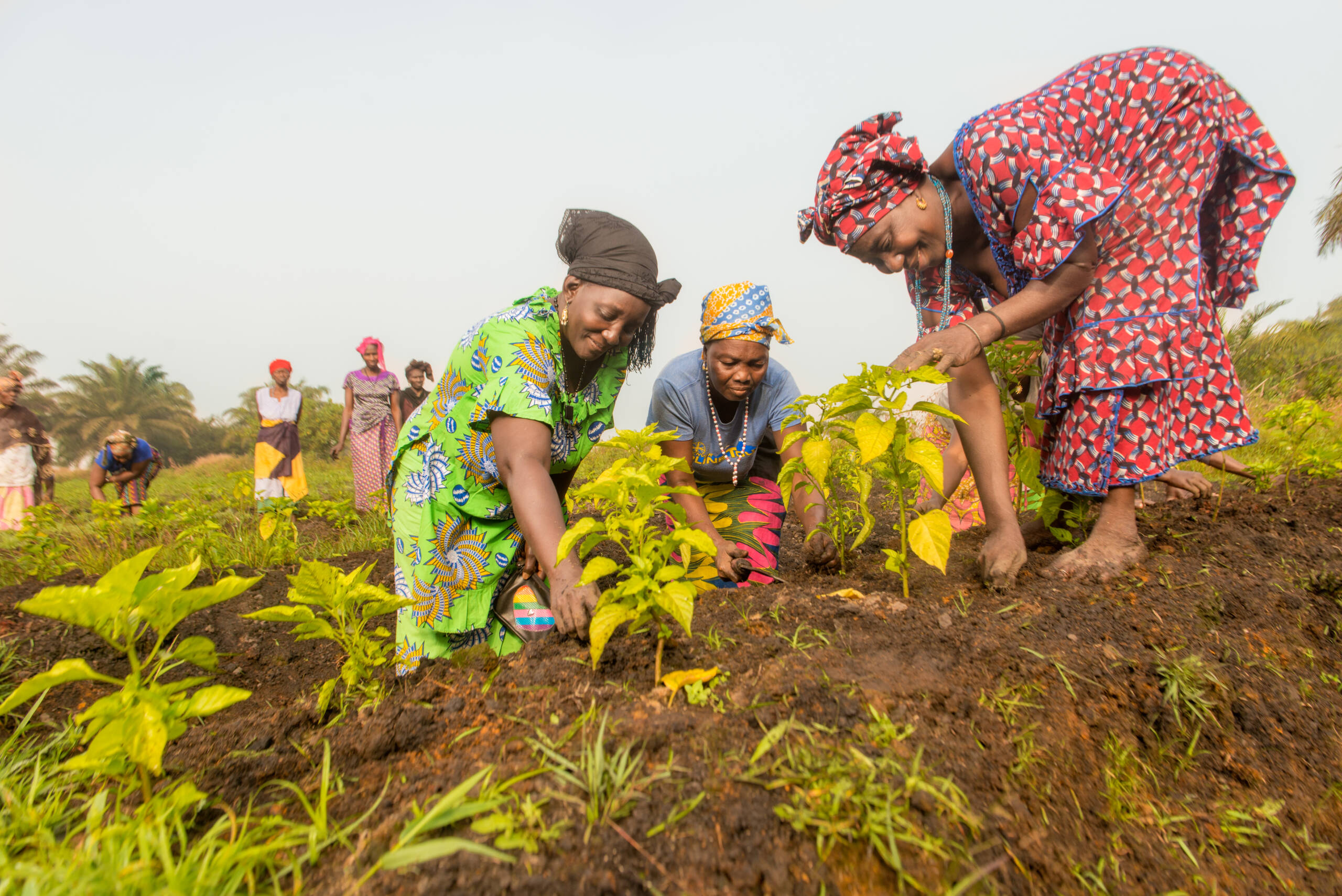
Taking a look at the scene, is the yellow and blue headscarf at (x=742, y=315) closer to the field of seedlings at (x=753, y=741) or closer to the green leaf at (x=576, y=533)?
the field of seedlings at (x=753, y=741)

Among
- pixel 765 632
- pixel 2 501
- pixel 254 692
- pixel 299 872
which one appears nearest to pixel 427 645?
pixel 254 692

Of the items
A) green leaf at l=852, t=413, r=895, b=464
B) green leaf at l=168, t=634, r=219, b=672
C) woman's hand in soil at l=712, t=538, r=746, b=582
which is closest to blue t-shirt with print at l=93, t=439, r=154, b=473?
woman's hand in soil at l=712, t=538, r=746, b=582

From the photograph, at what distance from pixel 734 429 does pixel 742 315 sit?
0.64 metres

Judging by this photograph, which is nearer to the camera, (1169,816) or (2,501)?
(1169,816)

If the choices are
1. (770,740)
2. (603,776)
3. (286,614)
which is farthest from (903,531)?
(286,614)

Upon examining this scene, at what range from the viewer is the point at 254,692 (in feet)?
9.78

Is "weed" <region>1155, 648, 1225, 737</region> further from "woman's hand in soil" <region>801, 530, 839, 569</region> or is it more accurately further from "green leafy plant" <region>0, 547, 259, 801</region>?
"green leafy plant" <region>0, 547, 259, 801</region>

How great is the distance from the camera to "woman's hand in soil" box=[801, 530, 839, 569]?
2.50 m

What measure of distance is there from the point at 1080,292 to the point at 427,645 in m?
2.60

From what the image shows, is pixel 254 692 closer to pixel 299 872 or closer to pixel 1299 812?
pixel 299 872

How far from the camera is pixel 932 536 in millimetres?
1765

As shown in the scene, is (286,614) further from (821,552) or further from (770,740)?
(821,552)

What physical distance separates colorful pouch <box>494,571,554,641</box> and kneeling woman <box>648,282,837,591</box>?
0.67 meters

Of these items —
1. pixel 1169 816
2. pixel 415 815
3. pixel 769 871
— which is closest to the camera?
pixel 769 871
